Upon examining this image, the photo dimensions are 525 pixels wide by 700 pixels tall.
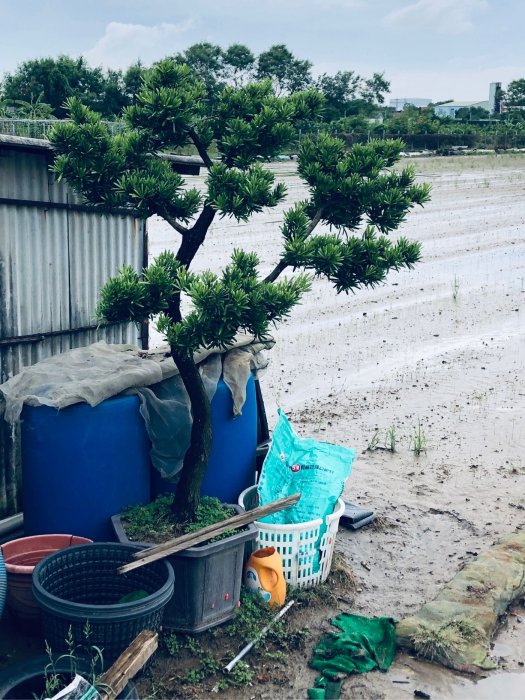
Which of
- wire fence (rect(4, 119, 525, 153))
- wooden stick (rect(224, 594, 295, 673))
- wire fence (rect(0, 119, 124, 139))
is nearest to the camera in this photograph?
wooden stick (rect(224, 594, 295, 673))

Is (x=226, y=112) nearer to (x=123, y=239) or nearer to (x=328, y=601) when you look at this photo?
(x=123, y=239)

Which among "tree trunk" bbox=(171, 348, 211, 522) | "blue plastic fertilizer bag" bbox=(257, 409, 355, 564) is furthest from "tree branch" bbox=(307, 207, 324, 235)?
"blue plastic fertilizer bag" bbox=(257, 409, 355, 564)

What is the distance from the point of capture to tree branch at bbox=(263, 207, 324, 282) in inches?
168

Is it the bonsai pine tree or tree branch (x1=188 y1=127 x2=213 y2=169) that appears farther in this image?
tree branch (x1=188 y1=127 x2=213 y2=169)

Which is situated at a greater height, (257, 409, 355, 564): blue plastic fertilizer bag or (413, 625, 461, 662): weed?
(257, 409, 355, 564): blue plastic fertilizer bag

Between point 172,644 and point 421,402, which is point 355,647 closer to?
point 172,644

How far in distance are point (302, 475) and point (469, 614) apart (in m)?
1.23

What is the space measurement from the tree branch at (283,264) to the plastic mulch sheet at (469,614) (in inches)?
78.6

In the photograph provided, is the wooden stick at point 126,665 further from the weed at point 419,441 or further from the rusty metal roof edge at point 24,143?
the weed at point 419,441

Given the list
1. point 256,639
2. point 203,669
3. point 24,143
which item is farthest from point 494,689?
point 24,143

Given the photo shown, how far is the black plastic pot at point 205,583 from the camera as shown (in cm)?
405

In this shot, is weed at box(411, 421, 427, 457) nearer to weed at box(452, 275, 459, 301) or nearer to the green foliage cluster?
the green foliage cluster

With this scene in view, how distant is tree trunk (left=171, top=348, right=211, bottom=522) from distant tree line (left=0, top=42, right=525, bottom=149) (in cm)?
1726

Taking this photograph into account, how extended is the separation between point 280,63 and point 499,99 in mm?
15880
